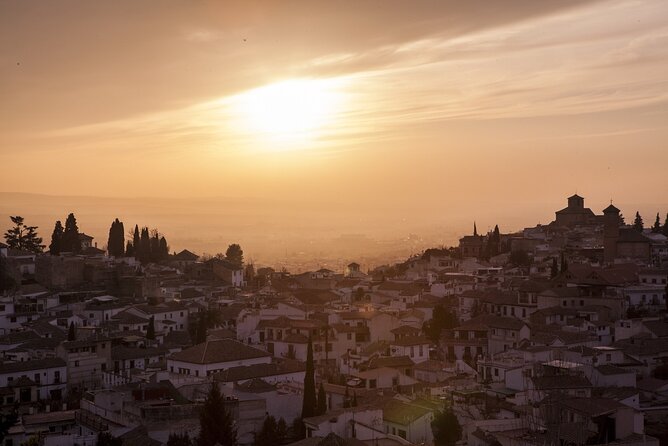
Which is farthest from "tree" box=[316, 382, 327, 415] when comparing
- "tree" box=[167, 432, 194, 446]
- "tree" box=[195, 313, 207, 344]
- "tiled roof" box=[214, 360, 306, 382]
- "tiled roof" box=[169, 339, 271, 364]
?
"tree" box=[195, 313, 207, 344]

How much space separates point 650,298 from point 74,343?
2271 centimetres

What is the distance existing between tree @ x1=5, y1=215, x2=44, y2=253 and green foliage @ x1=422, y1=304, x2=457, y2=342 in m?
26.8

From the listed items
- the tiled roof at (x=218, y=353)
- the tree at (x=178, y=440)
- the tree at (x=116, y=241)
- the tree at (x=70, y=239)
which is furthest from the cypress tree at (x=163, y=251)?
the tree at (x=178, y=440)

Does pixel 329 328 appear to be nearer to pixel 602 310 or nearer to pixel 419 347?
pixel 419 347

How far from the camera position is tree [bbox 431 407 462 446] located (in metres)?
20.7

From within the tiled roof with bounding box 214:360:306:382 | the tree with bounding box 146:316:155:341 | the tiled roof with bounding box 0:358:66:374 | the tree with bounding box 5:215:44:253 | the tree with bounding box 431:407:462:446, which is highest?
the tree with bounding box 5:215:44:253

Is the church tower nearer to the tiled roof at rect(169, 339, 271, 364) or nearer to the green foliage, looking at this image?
the green foliage

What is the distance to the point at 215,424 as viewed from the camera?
776 inches

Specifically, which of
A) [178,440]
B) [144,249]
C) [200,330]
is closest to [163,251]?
[144,249]

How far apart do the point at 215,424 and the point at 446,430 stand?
18.3ft

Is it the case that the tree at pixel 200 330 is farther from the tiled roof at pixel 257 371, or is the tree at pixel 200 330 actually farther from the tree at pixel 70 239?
the tree at pixel 70 239

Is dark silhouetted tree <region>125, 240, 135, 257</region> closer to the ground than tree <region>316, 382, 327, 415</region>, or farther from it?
farther from it

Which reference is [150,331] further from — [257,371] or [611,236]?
[611,236]

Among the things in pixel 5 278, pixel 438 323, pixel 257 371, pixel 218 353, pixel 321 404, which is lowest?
pixel 321 404
